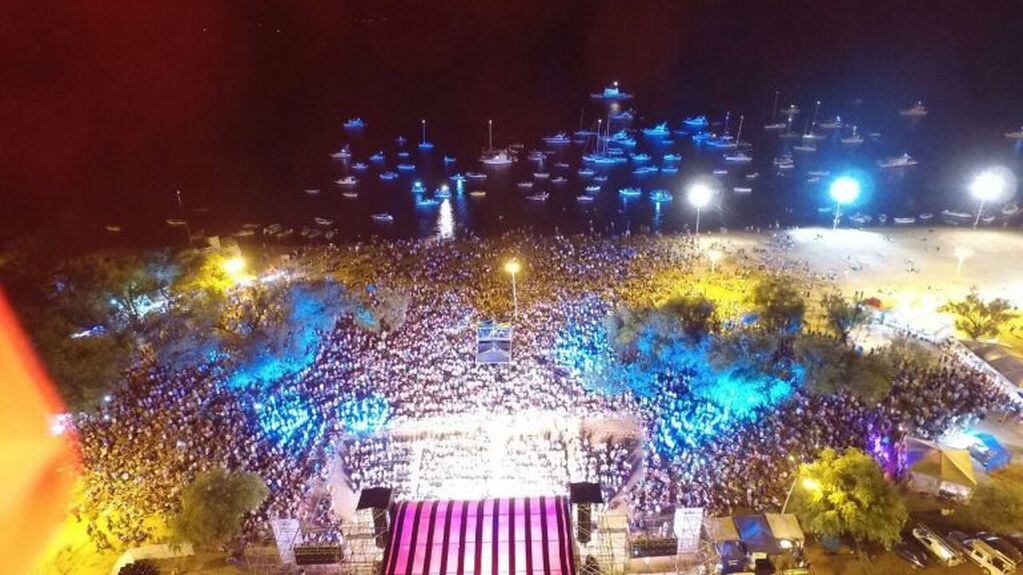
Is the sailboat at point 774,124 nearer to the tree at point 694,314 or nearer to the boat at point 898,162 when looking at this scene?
the boat at point 898,162

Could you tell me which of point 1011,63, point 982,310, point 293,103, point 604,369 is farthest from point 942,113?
point 293,103

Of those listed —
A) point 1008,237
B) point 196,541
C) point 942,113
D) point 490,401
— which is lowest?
point 196,541

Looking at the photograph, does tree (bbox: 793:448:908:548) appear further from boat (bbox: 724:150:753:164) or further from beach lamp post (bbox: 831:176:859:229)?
boat (bbox: 724:150:753:164)

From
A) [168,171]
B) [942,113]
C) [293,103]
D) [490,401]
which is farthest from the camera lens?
[293,103]

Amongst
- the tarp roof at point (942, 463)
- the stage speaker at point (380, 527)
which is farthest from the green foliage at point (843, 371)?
the stage speaker at point (380, 527)

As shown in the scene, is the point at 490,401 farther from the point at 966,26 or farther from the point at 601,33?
the point at 966,26

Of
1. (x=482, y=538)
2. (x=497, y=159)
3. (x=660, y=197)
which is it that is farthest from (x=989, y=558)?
(x=497, y=159)

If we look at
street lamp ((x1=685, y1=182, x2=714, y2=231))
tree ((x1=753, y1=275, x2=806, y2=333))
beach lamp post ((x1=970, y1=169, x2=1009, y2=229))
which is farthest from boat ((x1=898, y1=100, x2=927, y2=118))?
tree ((x1=753, y1=275, x2=806, y2=333))
